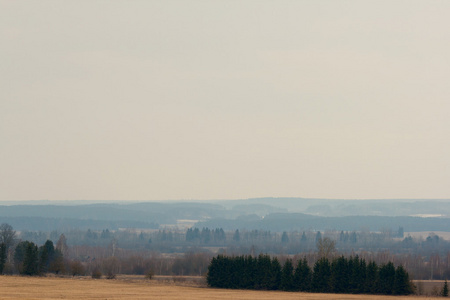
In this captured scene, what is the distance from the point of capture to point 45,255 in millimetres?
141375

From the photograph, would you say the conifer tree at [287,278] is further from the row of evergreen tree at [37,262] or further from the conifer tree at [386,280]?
the row of evergreen tree at [37,262]

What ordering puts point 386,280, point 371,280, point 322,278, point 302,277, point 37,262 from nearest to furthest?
point 386,280, point 371,280, point 322,278, point 302,277, point 37,262

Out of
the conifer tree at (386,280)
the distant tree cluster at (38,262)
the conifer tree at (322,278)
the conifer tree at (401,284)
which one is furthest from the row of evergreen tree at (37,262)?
the conifer tree at (401,284)

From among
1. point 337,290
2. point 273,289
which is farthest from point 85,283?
point 337,290

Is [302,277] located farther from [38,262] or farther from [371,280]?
[38,262]

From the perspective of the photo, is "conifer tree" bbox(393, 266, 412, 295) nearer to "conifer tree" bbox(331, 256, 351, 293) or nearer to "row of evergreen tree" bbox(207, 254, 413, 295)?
"row of evergreen tree" bbox(207, 254, 413, 295)

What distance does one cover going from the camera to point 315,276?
118m

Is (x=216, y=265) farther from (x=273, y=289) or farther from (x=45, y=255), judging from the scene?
(x=45, y=255)

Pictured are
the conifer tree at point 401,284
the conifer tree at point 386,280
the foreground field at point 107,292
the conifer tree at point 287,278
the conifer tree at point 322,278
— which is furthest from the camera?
the conifer tree at point 287,278

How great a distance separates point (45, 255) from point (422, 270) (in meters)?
107

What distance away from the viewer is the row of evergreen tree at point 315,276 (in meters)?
114

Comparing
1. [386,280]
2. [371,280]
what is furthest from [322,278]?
[386,280]

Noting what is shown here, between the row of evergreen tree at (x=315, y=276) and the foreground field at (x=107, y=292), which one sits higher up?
the row of evergreen tree at (x=315, y=276)

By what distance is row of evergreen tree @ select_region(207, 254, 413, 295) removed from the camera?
114312 millimetres
